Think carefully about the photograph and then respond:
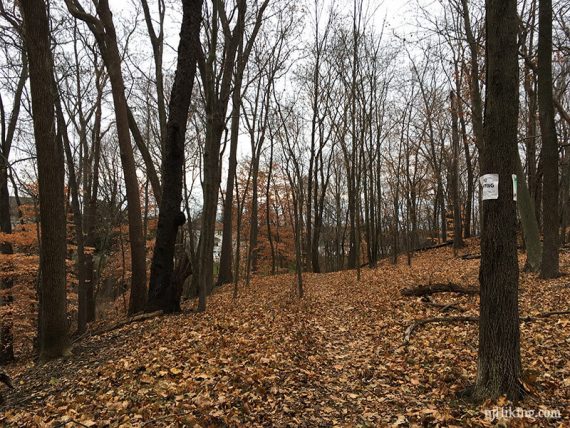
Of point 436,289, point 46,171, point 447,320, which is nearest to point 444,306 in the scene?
point 447,320

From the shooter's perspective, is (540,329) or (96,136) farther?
(96,136)

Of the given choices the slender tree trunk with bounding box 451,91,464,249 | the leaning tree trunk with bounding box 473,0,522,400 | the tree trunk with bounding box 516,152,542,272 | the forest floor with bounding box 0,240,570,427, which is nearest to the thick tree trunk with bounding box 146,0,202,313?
the forest floor with bounding box 0,240,570,427

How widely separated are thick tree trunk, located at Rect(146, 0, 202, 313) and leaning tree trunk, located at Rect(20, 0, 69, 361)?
2.25m

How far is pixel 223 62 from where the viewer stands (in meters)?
9.12

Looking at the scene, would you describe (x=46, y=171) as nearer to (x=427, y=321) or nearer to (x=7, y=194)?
(x=427, y=321)

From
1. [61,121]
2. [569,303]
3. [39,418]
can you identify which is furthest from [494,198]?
[61,121]

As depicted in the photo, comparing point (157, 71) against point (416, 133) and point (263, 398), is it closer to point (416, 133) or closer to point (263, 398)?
point (263, 398)

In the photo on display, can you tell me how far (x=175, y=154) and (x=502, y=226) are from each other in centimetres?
689

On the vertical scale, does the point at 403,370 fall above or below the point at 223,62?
below

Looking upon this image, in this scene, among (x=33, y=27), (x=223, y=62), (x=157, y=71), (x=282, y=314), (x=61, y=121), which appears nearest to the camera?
(x=33, y=27)

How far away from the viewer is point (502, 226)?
344cm

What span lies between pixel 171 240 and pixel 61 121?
5.96m

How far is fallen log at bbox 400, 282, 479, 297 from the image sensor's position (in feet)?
26.9

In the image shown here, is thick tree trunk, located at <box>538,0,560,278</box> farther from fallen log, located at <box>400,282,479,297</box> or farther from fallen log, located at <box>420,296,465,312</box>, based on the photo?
fallen log, located at <box>420,296,465,312</box>
